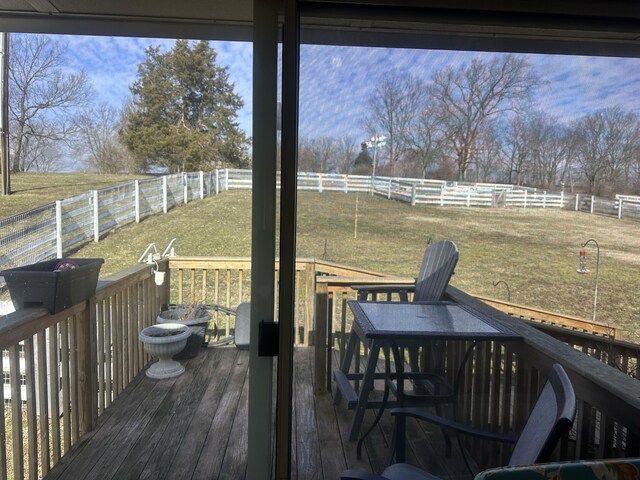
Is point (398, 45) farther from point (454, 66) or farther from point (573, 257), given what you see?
point (573, 257)

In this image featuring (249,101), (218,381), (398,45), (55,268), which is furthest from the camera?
(218,381)

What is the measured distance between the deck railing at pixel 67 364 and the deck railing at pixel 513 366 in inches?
39.2

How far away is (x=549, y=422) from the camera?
106 cm

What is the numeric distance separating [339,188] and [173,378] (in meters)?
1.80

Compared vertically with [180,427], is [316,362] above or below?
above

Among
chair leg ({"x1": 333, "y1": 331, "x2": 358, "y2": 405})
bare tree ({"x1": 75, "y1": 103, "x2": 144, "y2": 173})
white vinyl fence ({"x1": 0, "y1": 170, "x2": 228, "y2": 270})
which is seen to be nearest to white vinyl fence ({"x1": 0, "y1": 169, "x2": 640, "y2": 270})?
white vinyl fence ({"x1": 0, "y1": 170, "x2": 228, "y2": 270})

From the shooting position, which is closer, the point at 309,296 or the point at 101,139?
the point at 309,296

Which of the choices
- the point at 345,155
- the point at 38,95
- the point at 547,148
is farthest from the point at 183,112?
the point at 547,148

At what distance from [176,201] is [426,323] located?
1.12 metres

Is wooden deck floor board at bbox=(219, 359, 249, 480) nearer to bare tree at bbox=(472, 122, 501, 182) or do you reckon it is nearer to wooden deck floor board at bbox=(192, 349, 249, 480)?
wooden deck floor board at bbox=(192, 349, 249, 480)

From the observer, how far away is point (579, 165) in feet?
5.09

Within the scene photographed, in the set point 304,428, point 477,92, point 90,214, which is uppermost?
point 477,92

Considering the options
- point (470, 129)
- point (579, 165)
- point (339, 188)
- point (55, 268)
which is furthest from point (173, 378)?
point (579, 165)

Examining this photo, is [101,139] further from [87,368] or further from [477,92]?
[477,92]
